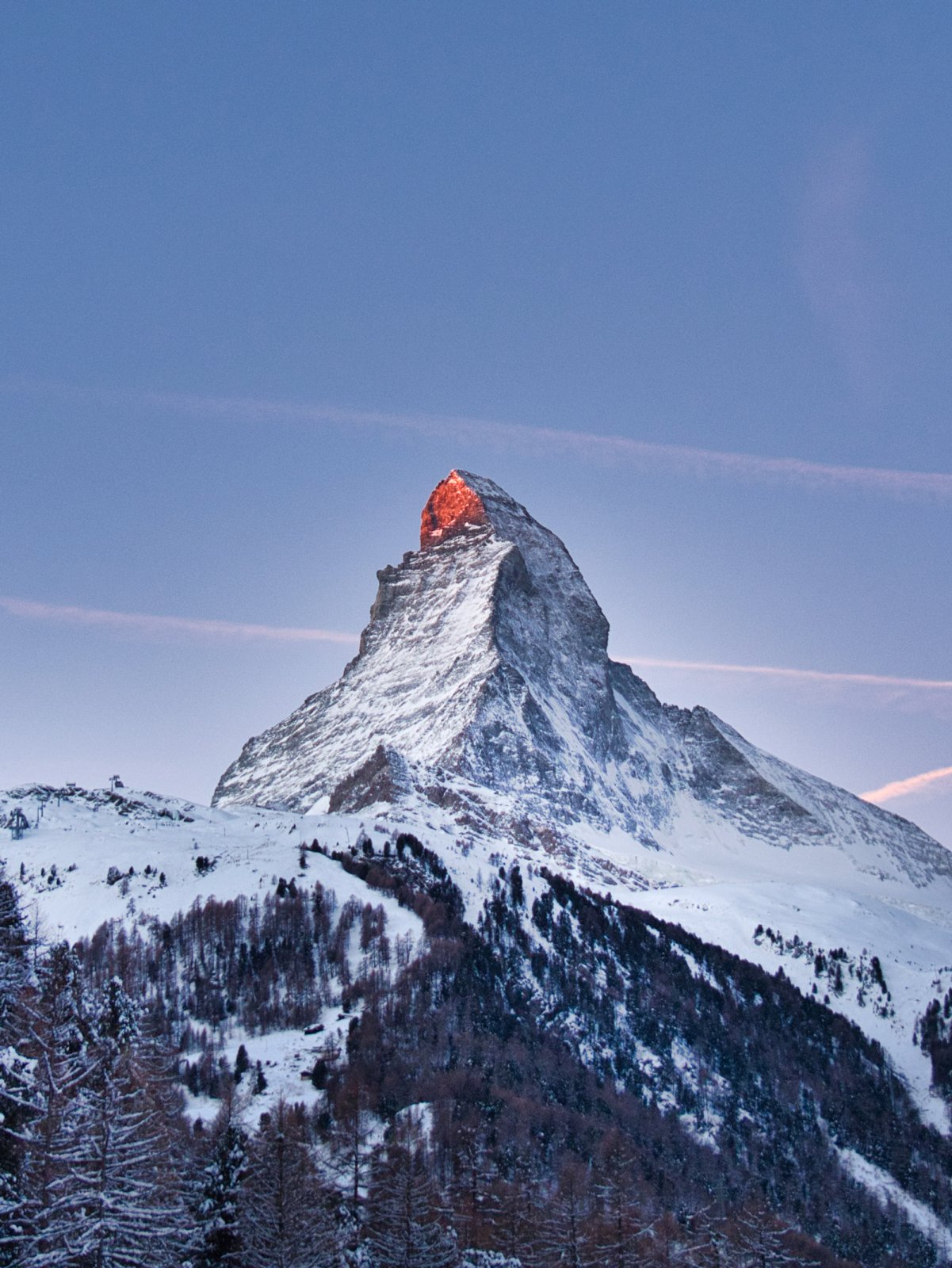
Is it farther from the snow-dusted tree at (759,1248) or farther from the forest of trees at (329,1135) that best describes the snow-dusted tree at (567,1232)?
the snow-dusted tree at (759,1248)

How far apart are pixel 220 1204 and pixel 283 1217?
375cm

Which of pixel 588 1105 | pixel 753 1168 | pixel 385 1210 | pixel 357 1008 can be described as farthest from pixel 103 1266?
pixel 753 1168

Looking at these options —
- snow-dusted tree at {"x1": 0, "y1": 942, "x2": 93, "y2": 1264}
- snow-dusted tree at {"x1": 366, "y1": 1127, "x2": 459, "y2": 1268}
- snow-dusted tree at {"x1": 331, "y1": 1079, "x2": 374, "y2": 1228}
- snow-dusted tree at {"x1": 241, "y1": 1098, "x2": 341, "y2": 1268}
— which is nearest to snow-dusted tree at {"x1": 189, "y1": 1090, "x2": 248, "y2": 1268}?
snow-dusted tree at {"x1": 241, "y1": 1098, "x2": 341, "y2": 1268}

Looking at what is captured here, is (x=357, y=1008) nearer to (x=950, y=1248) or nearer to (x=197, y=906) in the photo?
(x=197, y=906)

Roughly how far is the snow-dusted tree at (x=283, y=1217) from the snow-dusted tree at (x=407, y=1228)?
350 centimetres

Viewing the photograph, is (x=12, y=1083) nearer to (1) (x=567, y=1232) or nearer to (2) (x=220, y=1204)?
(2) (x=220, y=1204)

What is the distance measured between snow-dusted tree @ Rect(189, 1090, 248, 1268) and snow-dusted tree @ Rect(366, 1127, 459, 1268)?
37.3 ft

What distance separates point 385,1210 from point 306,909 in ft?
376

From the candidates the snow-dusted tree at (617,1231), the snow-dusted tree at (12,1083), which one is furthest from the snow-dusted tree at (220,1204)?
the snow-dusted tree at (617,1231)

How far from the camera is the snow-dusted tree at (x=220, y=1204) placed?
69.1 m

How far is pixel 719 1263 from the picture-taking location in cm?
9869

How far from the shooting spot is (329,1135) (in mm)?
125750

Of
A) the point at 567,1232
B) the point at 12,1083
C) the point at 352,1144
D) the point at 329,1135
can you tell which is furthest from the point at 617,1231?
the point at 12,1083

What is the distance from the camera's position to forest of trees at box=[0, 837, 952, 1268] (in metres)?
49.2
